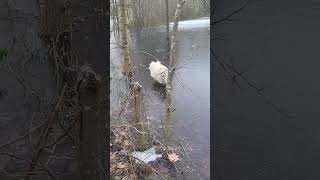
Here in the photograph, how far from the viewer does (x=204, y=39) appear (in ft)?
17.7

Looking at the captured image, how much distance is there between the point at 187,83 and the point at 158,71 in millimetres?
435

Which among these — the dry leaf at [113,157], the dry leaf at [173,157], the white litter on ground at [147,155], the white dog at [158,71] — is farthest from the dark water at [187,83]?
the dry leaf at [113,157]

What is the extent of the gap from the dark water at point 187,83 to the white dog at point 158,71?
55 millimetres

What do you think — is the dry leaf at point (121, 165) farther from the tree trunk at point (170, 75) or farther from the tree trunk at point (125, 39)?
the tree trunk at point (125, 39)

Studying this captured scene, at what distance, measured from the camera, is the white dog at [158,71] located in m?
5.72

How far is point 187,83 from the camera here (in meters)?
5.48
